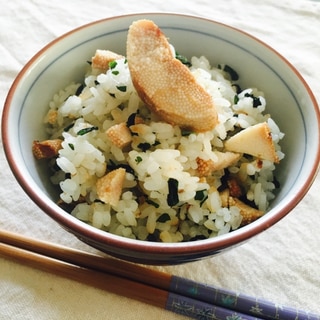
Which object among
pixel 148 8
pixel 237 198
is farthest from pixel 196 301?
pixel 148 8

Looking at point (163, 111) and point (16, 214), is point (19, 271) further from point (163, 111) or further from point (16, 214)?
point (163, 111)

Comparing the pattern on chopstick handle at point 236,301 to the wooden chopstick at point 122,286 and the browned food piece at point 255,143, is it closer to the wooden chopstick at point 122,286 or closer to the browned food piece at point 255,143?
the wooden chopstick at point 122,286

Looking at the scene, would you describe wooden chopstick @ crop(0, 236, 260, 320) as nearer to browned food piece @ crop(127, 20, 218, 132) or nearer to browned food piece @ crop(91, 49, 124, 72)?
browned food piece @ crop(127, 20, 218, 132)

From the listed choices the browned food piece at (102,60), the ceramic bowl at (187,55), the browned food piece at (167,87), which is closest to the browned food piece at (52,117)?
the ceramic bowl at (187,55)

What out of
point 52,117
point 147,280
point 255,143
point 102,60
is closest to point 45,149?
point 52,117

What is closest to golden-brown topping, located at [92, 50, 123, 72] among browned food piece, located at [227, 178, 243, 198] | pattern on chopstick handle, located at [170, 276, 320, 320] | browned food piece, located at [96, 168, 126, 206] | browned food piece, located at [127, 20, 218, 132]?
browned food piece, located at [127, 20, 218, 132]

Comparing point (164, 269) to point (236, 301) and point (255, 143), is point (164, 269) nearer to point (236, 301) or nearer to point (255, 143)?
point (236, 301)
